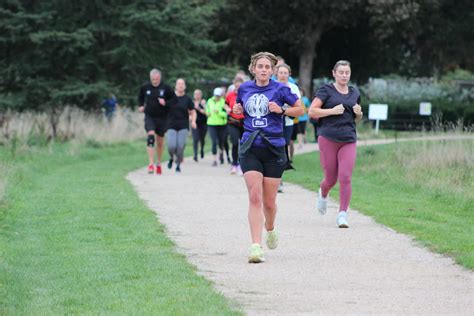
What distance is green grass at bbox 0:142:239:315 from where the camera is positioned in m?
7.83

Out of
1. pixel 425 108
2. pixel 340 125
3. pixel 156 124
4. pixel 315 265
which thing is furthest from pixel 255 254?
pixel 425 108

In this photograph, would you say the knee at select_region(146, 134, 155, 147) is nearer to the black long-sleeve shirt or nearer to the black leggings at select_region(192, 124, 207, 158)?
the black long-sleeve shirt

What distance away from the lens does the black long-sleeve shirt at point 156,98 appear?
68.6ft

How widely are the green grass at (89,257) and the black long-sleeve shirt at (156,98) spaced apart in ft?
8.62

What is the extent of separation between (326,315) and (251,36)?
43.0m

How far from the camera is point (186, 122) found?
21.5 metres

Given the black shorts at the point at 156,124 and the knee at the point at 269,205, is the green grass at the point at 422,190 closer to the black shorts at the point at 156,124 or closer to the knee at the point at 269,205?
the knee at the point at 269,205

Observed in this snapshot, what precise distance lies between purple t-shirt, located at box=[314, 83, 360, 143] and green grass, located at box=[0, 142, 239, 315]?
7.24 feet

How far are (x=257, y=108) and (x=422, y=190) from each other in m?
7.22

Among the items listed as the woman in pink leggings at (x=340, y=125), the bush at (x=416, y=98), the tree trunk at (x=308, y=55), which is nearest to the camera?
the woman in pink leggings at (x=340, y=125)

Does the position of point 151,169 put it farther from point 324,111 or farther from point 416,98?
point 416,98

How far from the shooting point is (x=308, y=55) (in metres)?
51.7

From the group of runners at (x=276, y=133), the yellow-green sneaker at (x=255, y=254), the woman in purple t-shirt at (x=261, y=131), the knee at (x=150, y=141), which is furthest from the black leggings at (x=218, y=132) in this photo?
the yellow-green sneaker at (x=255, y=254)

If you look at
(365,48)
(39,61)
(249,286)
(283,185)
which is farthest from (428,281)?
(365,48)
